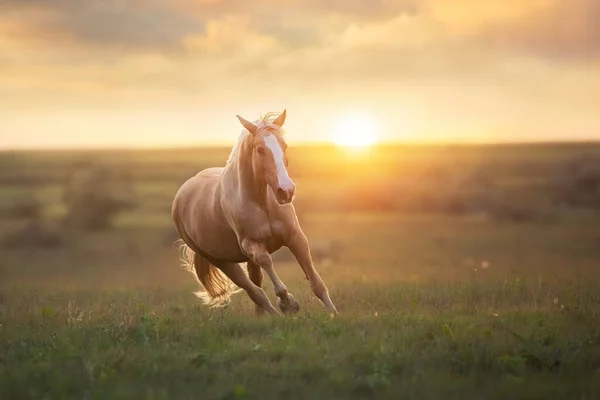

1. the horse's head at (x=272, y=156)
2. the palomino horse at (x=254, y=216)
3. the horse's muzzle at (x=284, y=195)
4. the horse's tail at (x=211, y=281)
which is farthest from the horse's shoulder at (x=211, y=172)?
the horse's muzzle at (x=284, y=195)

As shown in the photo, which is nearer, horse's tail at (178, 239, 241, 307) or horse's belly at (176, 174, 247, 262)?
horse's belly at (176, 174, 247, 262)

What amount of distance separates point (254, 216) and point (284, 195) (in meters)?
1.16

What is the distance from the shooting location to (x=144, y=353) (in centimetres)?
862

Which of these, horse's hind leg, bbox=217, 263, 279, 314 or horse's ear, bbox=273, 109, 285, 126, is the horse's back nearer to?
horse's hind leg, bbox=217, 263, 279, 314

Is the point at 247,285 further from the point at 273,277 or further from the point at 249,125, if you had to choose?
the point at 249,125

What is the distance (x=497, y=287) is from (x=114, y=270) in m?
25.7

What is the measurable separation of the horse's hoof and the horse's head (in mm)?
1395

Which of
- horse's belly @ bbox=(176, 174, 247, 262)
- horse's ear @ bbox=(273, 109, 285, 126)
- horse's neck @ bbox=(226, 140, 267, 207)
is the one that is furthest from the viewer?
horse's belly @ bbox=(176, 174, 247, 262)

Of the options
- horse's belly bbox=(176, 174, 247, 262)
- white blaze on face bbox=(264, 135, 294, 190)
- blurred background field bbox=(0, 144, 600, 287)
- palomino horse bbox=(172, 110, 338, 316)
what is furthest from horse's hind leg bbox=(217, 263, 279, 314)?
blurred background field bbox=(0, 144, 600, 287)

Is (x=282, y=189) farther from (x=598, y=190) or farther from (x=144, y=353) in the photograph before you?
(x=598, y=190)

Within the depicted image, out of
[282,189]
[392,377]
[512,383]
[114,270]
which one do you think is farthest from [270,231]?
[114,270]

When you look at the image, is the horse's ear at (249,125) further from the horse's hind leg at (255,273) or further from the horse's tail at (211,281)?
the horse's tail at (211,281)

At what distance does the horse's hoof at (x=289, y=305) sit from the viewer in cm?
1057

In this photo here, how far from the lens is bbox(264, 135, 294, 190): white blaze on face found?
969 centimetres
